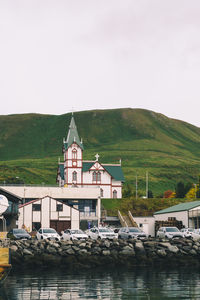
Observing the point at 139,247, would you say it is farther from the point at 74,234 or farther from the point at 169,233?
the point at 169,233

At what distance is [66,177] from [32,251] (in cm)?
9183

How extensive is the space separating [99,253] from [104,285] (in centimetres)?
1537

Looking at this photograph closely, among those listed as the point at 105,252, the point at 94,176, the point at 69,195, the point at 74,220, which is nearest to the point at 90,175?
the point at 94,176

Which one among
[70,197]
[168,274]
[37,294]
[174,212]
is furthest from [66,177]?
[37,294]

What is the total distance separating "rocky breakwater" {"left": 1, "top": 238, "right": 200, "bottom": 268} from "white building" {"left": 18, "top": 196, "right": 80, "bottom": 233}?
120ft

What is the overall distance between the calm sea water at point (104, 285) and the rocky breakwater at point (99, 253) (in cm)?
399

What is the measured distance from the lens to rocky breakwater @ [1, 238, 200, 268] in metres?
50.8

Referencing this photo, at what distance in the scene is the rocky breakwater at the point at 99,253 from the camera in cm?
5081

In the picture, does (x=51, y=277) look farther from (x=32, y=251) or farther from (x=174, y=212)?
(x=174, y=212)

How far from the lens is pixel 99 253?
5200cm

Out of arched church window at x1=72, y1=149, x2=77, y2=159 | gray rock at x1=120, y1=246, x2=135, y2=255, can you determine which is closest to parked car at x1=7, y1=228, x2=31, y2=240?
gray rock at x1=120, y1=246, x2=135, y2=255

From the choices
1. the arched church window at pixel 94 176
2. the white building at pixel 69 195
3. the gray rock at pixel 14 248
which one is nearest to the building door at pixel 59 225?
the white building at pixel 69 195

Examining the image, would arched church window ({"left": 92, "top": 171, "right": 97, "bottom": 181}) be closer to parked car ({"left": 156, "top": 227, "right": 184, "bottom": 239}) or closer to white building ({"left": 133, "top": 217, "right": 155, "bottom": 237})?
white building ({"left": 133, "top": 217, "right": 155, "bottom": 237})

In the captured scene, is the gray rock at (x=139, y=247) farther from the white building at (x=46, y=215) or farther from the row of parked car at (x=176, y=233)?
the white building at (x=46, y=215)
